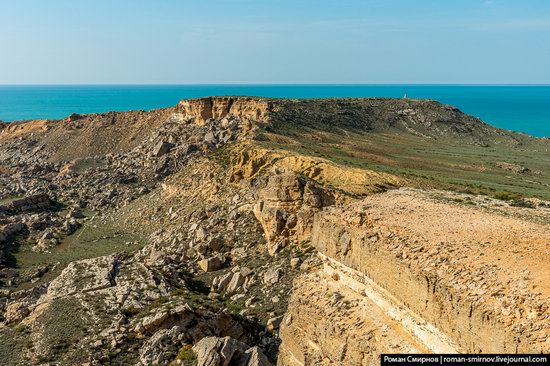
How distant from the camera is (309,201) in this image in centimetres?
3047

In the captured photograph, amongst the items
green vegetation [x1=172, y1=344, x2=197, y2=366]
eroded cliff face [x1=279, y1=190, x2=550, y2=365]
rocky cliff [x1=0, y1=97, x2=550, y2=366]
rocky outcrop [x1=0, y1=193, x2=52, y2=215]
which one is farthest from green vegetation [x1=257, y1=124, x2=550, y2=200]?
rocky outcrop [x1=0, y1=193, x2=52, y2=215]

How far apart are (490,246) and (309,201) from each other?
52.5 feet

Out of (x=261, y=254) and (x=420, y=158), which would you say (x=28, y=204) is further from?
(x=420, y=158)

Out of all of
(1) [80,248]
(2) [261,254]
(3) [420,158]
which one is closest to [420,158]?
(3) [420,158]

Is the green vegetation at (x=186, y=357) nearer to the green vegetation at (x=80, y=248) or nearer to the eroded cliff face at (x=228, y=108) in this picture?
the green vegetation at (x=80, y=248)

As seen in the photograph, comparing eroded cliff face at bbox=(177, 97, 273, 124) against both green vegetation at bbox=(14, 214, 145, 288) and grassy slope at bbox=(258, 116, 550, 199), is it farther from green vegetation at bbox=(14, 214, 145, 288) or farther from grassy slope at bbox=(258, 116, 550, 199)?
green vegetation at bbox=(14, 214, 145, 288)

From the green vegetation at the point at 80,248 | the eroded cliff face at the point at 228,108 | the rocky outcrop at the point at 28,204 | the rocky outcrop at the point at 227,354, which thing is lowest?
the green vegetation at the point at 80,248

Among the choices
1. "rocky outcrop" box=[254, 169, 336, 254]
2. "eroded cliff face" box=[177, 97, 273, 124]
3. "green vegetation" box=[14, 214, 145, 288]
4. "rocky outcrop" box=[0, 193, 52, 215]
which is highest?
"eroded cliff face" box=[177, 97, 273, 124]

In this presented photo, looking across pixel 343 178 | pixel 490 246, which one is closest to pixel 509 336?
pixel 490 246

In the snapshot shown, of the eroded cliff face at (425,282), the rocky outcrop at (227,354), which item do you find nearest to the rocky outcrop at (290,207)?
the eroded cliff face at (425,282)

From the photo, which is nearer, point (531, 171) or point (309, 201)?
point (309, 201)

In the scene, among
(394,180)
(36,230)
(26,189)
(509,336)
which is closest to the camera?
(509,336)

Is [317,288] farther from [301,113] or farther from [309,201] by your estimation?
[301,113]

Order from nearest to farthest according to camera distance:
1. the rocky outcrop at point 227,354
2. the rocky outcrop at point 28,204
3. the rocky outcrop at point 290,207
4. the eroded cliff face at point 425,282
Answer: the eroded cliff face at point 425,282
the rocky outcrop at point 227,354
the rocky outcrop at point 290,207
the rocky outcrop at point 28,204
